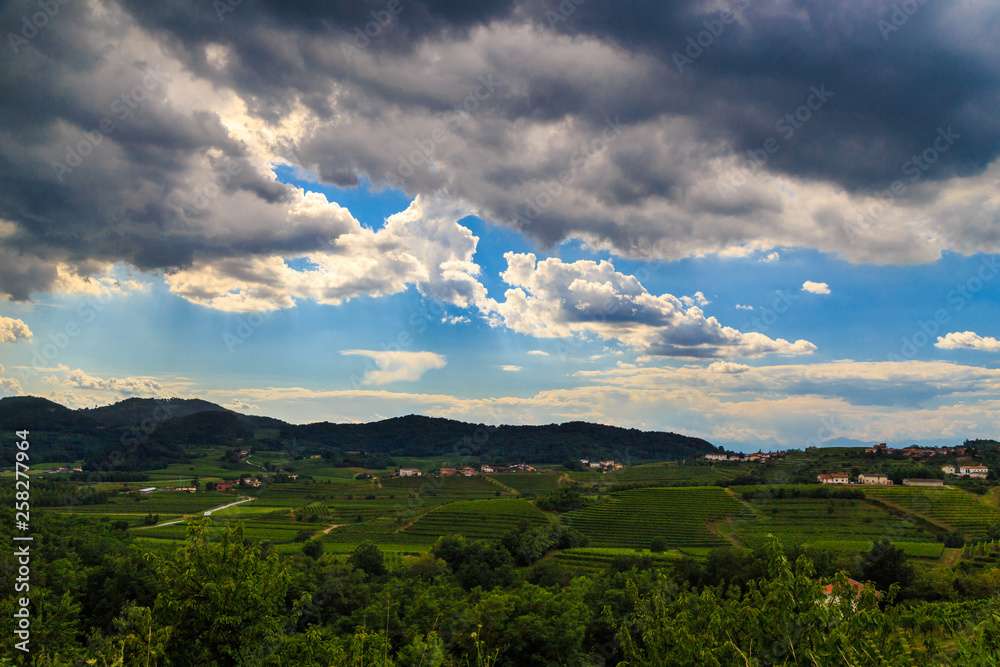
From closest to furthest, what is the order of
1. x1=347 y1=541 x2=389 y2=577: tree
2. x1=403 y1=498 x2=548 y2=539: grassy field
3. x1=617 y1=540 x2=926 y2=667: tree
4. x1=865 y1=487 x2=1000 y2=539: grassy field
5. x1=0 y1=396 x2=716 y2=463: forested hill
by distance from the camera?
x1=617 y1=540 x2=926 y2=667: tree < x1=347 y1=541 x2=389 y2=577: tree < x1=865 y1=487 x2=1000 y2=539: grassy field < x1=403 y1=498 x2=548 y2=539: grassy field < x1=0 y1=396 x2=716 y2=463: forested hill

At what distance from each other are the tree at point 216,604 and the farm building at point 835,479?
9085cm

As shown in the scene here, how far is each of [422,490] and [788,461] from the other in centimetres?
7871

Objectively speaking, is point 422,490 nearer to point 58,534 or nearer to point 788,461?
point 58,534

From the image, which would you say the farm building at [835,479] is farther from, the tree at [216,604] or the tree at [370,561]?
the tree at [216,604]

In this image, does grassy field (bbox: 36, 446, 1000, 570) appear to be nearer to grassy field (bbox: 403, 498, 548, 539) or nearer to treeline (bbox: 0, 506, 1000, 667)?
grassy field (bbox: 403, 498, 548, 539)

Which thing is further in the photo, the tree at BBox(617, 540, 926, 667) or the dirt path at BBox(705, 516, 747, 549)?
the dirt path at BBox(705, 516, 747, 549)

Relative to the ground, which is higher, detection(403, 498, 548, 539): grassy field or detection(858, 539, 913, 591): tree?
detection(858, 539, 913, 591): tree

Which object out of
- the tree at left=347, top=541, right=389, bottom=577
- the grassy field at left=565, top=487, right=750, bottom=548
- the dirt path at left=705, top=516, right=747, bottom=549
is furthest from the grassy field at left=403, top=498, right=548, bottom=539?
the tree at left=347, top=541, right=389, bottom=577

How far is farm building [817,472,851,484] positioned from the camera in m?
80.8

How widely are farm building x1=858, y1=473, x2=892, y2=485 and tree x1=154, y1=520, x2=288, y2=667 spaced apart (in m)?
94.6

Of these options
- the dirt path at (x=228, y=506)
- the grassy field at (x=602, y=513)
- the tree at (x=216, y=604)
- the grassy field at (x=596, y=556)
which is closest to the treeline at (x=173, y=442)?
the grassy field at (x=602, y=513)

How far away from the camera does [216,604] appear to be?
806 cm

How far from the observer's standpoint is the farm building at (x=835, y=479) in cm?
8076

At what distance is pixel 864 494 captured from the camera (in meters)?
67.8
